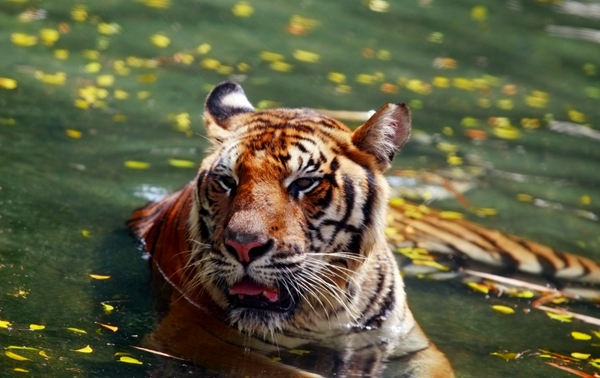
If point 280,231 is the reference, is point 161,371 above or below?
below

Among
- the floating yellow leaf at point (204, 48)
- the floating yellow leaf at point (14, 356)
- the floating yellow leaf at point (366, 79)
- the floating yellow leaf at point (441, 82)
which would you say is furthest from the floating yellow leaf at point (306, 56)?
the floating yellow leaf at point (14, 356)

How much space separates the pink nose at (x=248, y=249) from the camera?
3783 mm

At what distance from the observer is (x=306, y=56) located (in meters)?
8.62

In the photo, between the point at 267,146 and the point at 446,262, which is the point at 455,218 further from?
the point at 267,146

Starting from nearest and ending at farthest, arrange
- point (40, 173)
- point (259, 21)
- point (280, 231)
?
point (280, 231), point (40, 173), point (259, 21)

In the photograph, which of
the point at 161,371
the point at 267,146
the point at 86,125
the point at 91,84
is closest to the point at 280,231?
the point at 267,146

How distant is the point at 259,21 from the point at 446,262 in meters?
4.12

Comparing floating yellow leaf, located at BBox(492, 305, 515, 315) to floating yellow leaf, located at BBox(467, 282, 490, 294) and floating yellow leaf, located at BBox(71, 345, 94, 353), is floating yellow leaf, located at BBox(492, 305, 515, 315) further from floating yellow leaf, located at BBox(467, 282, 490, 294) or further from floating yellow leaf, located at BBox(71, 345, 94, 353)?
floating yellow leaf, located at BBox(71, 345, 94, 353)

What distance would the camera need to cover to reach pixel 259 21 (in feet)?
30.1

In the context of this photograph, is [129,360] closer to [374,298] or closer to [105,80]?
[374,298]

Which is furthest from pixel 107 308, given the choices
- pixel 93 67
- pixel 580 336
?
pixel 93 67

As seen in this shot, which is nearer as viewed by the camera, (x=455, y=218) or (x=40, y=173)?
(x=40, y=173)

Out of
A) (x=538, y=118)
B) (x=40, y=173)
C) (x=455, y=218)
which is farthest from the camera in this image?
(x=538, y=118)

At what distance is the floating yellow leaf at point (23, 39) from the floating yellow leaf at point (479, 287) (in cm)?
388
